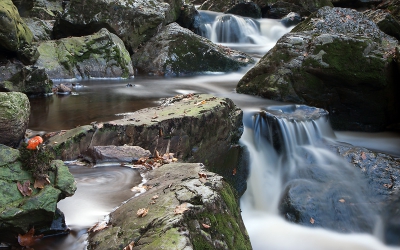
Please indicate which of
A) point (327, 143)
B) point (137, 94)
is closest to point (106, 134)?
point (327, 143)

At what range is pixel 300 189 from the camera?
5.89m

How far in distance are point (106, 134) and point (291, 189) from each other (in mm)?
2972

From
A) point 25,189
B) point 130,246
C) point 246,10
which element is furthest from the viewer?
point 246,10

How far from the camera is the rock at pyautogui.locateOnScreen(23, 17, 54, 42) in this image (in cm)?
1372

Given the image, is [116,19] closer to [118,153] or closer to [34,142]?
[118,153]

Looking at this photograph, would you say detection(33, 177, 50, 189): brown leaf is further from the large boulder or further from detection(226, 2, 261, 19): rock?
detection(226, 2, 261, 19): rock

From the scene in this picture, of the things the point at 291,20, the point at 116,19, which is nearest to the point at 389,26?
the point at 116,19

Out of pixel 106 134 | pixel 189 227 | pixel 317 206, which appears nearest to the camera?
pixel 189 227

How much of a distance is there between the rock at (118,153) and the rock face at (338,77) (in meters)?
4.64

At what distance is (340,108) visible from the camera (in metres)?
8.43

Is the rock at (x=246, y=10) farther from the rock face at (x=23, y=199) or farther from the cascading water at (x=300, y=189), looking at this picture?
the rock face at (x=23, y=199)

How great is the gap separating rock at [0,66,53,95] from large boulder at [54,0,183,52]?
203 inches

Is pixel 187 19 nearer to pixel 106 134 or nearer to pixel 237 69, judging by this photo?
pixel 237 69

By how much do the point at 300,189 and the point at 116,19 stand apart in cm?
1051
